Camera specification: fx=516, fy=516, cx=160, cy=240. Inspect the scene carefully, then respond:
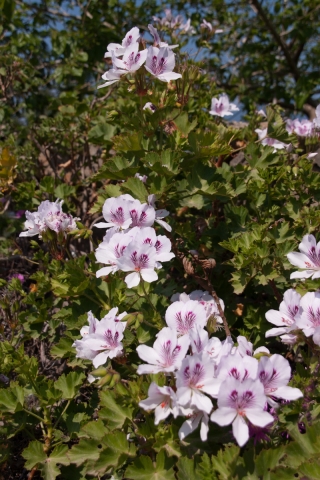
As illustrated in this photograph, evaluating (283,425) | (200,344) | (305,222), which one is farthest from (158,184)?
(283,425)

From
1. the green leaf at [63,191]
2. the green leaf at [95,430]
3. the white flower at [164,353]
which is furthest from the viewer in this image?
the green leaf at [63,191]

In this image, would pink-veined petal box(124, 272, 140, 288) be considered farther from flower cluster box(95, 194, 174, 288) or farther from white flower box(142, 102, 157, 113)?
white flower box(142, 102, 157, 113)

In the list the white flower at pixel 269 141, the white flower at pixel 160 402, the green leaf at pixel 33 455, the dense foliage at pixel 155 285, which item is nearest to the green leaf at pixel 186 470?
the dense foliage at pixel 155 285

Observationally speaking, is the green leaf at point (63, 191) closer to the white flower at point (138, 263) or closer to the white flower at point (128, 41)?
the white flower at point (128, 41)

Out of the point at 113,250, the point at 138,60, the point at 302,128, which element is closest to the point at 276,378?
the point at 113,250

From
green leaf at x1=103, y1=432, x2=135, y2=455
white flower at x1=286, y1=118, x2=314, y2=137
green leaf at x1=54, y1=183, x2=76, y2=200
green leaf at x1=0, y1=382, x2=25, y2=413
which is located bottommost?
green leaf at x1=0, y1=382, x2=25, y2=413

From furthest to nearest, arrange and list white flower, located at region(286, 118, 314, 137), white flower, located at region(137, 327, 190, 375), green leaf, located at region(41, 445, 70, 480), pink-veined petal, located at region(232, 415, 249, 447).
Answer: white flower, located at region(286, 118, 314, 137) → green leaf, located at region(41, 445, 70, 480) → white flower, located at region(137, 327, 190, 375) → pink-veined petal, located at region(232, 415, 249, 447)

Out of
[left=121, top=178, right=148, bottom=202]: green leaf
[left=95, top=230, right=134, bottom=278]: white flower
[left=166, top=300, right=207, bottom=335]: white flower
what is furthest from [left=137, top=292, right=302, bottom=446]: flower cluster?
[left=121, top=178, right=148, bottom=202]: green leaf
